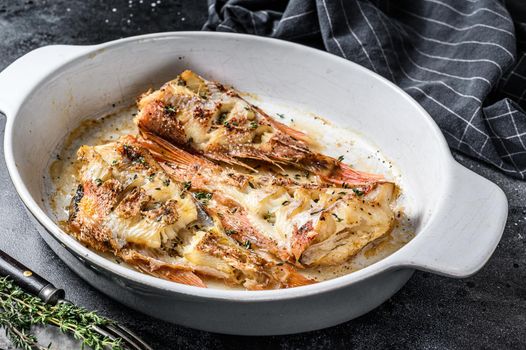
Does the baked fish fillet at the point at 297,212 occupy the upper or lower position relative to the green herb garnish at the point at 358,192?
lower

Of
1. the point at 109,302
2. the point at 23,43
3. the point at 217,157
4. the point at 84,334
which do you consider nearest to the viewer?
the point at 84,334

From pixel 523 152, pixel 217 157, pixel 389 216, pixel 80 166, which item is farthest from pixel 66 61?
pixel 523 152

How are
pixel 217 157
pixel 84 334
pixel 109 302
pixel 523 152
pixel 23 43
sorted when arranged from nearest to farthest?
pixel 84 334 < pixel 109 302 < pixel 217 157 < pixel 523 152 < pixel 23 43

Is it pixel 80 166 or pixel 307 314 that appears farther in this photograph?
Answer: pixel 80 166

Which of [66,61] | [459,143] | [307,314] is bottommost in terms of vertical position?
[459,143]

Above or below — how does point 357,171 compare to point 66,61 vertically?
below

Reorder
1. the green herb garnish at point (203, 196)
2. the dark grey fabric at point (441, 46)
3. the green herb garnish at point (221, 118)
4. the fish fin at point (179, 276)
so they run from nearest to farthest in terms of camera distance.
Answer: the fish fin at point (179, 276) < the green herb garnish at point (203, 196) < the green herb garnish at point (221, 118) < the dark grey fabric at point (441, 46)

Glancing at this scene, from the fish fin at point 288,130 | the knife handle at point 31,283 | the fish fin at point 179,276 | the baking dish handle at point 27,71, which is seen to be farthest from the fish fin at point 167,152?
the knife handle at point 31,283

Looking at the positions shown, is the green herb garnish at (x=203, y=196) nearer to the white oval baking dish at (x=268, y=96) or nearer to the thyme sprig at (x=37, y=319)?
the white oval baking dish at (x=268, y=96)

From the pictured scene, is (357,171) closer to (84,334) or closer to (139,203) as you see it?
(139,203)
